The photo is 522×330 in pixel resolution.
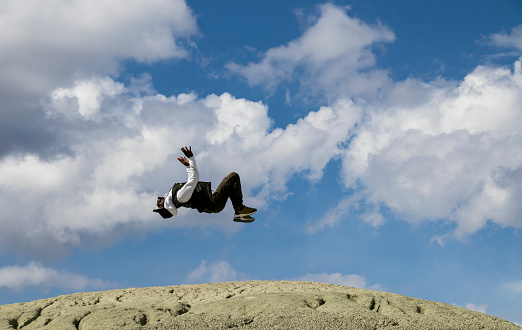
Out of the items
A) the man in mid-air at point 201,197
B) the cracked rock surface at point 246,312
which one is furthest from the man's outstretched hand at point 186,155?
the cracked rock surface at point 246,312

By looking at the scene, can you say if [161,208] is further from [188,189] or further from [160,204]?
[188,189]

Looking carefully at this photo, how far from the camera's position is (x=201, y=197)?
13.4m

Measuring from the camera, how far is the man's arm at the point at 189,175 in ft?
41.5

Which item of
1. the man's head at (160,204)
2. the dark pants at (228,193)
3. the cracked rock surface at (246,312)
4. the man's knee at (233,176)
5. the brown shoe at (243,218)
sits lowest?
the cracked rock surface at (246,312)

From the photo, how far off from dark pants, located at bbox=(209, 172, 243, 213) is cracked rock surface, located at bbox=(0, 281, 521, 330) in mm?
3060

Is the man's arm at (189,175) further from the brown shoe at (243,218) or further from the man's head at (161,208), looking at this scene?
the brown shoe at (243,218)

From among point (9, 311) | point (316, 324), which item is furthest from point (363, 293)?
point (9, 311)

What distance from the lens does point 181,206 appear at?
13609mm

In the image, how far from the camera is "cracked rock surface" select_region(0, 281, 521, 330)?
1368 cm

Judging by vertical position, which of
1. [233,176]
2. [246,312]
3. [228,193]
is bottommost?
[246,312]

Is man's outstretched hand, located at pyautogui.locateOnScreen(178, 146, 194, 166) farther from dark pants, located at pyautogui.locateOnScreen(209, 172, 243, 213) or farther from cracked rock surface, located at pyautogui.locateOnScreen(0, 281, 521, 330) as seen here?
cracked rock surface, located at pyautogui.locateOnScreen(0, 281, 521, 330)

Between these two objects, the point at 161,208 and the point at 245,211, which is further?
the point at 245,211

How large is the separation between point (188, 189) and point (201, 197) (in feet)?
1.98

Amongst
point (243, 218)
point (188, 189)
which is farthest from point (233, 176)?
point (188, 189)
